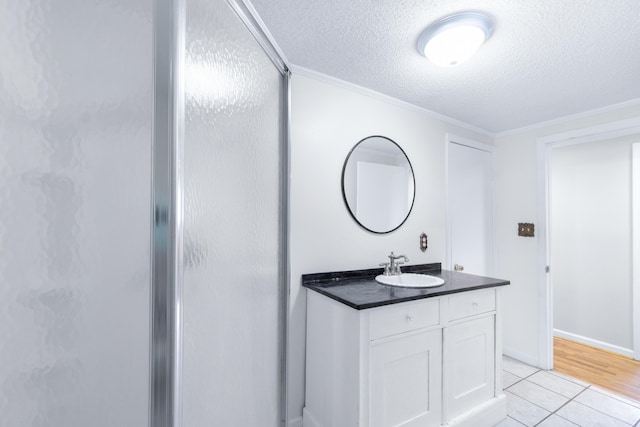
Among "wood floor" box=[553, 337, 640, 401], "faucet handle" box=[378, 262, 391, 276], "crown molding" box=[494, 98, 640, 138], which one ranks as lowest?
"wood floor" box=[553, 337, 640, 401]

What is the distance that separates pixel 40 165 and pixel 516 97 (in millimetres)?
2603

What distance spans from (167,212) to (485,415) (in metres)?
2.16

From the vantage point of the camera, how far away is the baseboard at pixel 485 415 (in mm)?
1573

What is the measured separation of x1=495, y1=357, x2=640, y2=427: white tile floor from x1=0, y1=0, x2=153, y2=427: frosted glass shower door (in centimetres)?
228

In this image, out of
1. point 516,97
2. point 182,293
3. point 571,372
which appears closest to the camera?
point 182,293

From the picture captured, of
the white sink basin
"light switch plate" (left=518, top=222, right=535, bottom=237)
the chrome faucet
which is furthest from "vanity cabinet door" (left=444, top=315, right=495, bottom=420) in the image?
"light switch plate" (left=518, top=222, right=535, bottom=237)

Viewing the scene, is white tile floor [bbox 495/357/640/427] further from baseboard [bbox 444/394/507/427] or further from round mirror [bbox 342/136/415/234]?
round mirror [bbox 342/136/415/234]

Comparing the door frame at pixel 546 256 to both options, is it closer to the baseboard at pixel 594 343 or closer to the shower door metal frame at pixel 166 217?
the baseboard at pixel 594 343

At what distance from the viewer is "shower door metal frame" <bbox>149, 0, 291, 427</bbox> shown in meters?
0.53

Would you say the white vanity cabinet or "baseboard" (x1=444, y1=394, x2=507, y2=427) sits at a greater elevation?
the white vanity cabinet

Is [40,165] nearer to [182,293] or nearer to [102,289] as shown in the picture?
[102,289]

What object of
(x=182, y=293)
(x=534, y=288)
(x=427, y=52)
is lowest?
(x=534, y=288)

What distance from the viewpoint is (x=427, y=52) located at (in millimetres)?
1421

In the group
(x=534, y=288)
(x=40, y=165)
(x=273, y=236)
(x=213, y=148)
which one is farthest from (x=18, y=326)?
(x=534, y=288)
